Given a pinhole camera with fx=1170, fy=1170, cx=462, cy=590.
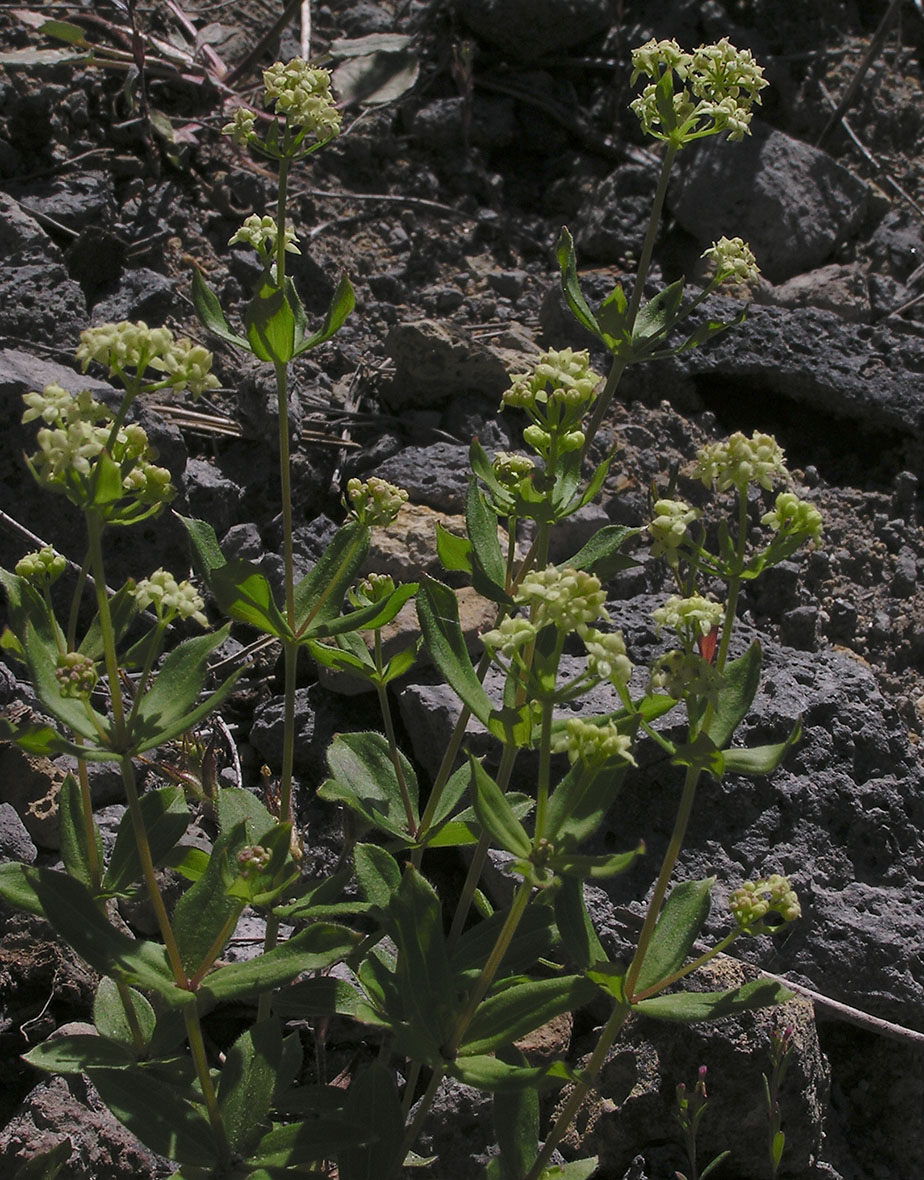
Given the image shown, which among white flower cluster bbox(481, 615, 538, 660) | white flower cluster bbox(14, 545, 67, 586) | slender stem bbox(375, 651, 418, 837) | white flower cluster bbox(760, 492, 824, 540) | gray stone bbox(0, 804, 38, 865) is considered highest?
white flower cluster bbox(760, 492, 824, 540)

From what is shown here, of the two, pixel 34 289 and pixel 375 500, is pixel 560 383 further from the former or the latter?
pixel 34 289

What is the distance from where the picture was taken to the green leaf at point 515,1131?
3621 mm

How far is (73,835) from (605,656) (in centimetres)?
186

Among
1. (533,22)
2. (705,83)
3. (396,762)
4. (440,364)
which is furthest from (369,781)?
Answer: (533,22)

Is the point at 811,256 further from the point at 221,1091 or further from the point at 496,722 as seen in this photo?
the point at 221,1091

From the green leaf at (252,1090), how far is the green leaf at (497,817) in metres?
1.00

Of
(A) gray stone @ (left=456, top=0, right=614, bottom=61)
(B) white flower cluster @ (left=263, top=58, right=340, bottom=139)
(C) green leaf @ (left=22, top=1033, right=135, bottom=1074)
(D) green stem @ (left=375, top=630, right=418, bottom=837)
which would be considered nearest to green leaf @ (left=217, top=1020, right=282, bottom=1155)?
(C) green leaf @ (left=22, top=1033, right=135, bottom=1074)

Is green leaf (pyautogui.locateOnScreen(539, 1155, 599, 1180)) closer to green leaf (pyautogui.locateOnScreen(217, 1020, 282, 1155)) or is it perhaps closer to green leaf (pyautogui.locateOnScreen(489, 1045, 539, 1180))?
green leaf (pyautogui.locateOnScreen(489, 1045, 539, 1180))

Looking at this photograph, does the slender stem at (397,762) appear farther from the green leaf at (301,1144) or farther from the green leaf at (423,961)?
the green leaf at (301,1144)

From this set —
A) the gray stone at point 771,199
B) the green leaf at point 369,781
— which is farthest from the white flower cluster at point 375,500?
the gray stone at point 771,199

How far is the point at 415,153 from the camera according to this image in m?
8.32

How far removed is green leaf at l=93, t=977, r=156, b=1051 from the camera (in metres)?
3.72

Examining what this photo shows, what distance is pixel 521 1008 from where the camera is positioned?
3346mm

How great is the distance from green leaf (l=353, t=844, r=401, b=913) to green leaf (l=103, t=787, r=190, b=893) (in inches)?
22.3
